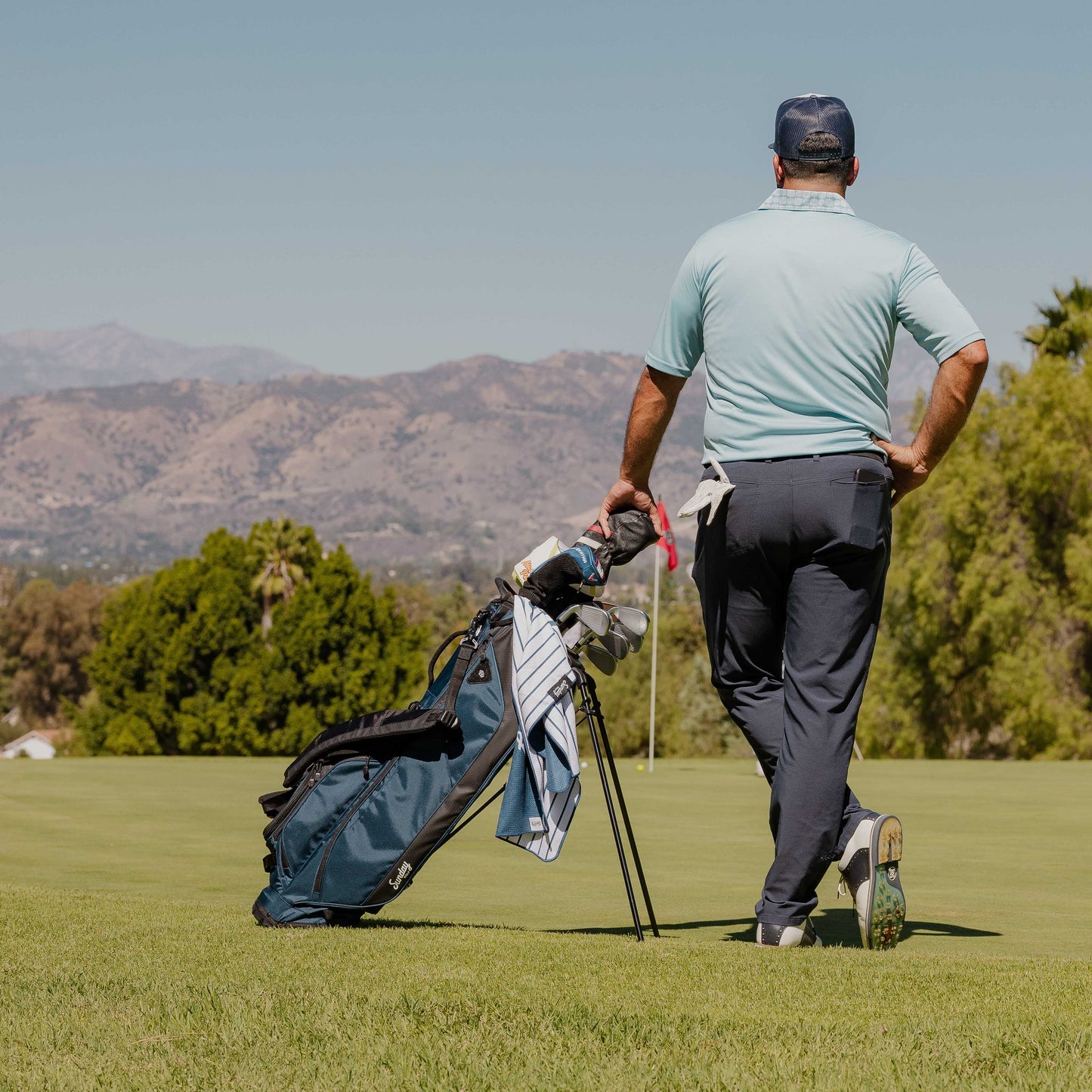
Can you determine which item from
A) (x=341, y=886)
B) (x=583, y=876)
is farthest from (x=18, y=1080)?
(x=583, y=876)

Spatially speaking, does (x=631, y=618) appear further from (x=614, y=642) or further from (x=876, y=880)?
(x=876, y=880)

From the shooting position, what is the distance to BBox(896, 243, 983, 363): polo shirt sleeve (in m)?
4.19

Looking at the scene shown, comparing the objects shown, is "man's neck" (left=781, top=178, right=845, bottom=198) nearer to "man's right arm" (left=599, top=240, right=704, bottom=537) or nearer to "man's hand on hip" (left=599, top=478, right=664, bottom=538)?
"man's right arm" (left=599, top=240, right=704, bottom=537)

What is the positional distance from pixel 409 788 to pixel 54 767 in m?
11.2

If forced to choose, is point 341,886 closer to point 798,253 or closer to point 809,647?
point 809,647

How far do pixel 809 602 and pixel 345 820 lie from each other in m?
1.47

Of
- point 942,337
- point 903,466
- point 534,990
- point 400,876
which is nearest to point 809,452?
point 903,466

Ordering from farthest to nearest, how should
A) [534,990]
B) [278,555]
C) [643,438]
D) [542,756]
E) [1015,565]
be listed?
[278,555], [1015,565], [643,438], [542,756], [534,990]

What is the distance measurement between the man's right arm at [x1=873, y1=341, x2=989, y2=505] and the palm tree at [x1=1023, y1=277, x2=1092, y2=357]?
3656 cm

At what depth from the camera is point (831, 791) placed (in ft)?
13.6

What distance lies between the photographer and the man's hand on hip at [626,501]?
14.6 ft

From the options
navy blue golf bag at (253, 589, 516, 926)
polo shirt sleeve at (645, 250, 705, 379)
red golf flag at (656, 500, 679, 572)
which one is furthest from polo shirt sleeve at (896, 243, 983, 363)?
red golf flag at (656, 500, 679, 572)

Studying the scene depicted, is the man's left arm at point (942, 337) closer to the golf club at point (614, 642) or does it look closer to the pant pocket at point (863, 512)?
the pant pocket at point (863, 512)

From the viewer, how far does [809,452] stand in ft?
13.7
